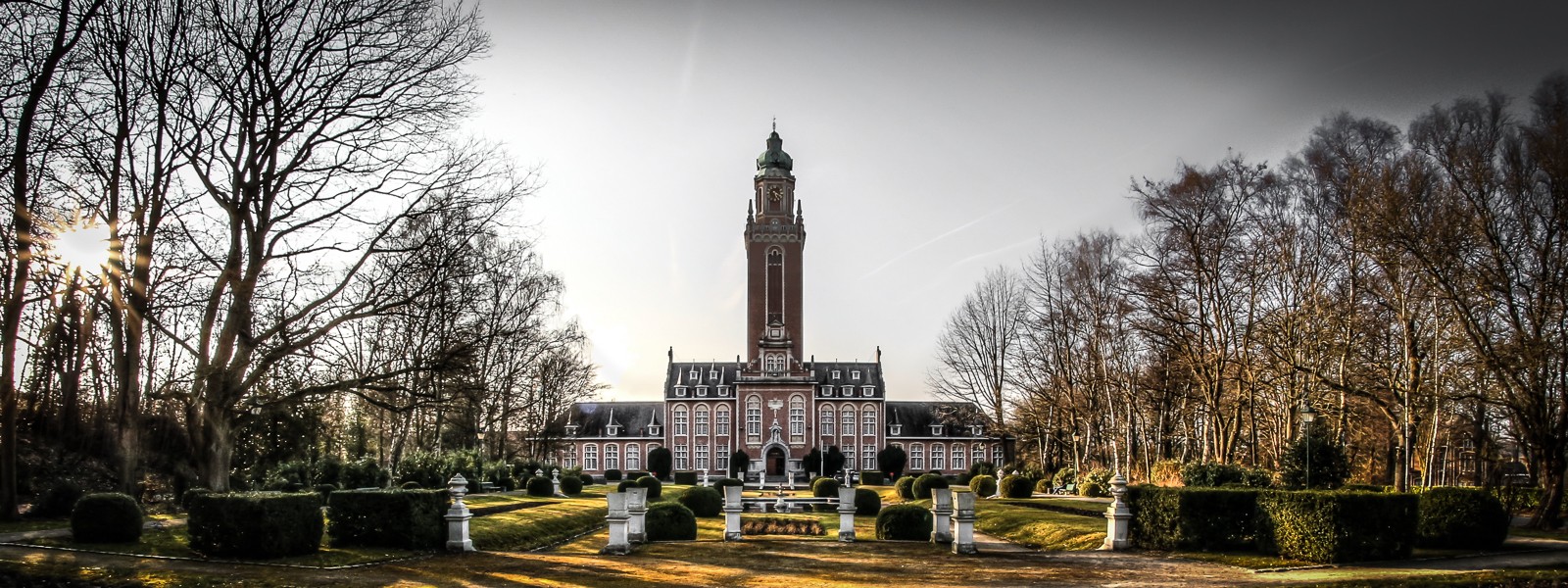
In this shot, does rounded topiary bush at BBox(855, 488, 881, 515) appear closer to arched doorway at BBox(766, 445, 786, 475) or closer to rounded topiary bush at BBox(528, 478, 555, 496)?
rounded topiary bush at BBox(528, 478, 555, 496)

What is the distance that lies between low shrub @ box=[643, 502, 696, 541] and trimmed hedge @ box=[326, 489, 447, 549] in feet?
19.5

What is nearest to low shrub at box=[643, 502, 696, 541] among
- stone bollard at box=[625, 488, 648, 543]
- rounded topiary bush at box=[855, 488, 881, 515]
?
stone bollard at box=[625, 488, 648, 543]

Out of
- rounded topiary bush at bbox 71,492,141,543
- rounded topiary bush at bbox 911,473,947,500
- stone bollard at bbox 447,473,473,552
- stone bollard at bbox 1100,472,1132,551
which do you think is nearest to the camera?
rounded topiary bush at bbox 71,492,141,543

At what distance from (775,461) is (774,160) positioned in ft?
80.7

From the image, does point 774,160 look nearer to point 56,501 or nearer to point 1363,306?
point 1363,306

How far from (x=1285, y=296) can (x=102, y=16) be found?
103 feet

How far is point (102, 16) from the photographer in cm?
1928

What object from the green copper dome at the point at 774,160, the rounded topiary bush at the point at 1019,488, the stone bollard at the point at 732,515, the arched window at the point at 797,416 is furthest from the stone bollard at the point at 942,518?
the green copper dome at the point at 774,160

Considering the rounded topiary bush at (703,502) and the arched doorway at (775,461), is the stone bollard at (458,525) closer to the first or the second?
the rounded topiary bush at (703,502)

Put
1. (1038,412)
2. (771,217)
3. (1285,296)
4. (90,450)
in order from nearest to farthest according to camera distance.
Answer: (90,450) < (1285,296) < (1038,412) < (771,217)

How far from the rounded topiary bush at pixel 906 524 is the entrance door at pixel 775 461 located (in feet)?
172

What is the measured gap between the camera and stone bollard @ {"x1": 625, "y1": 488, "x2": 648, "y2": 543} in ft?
71.7


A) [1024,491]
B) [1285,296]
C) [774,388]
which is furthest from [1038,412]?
[774,388]

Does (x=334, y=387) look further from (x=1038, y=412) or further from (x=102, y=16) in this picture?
(x=1038, y=412)
